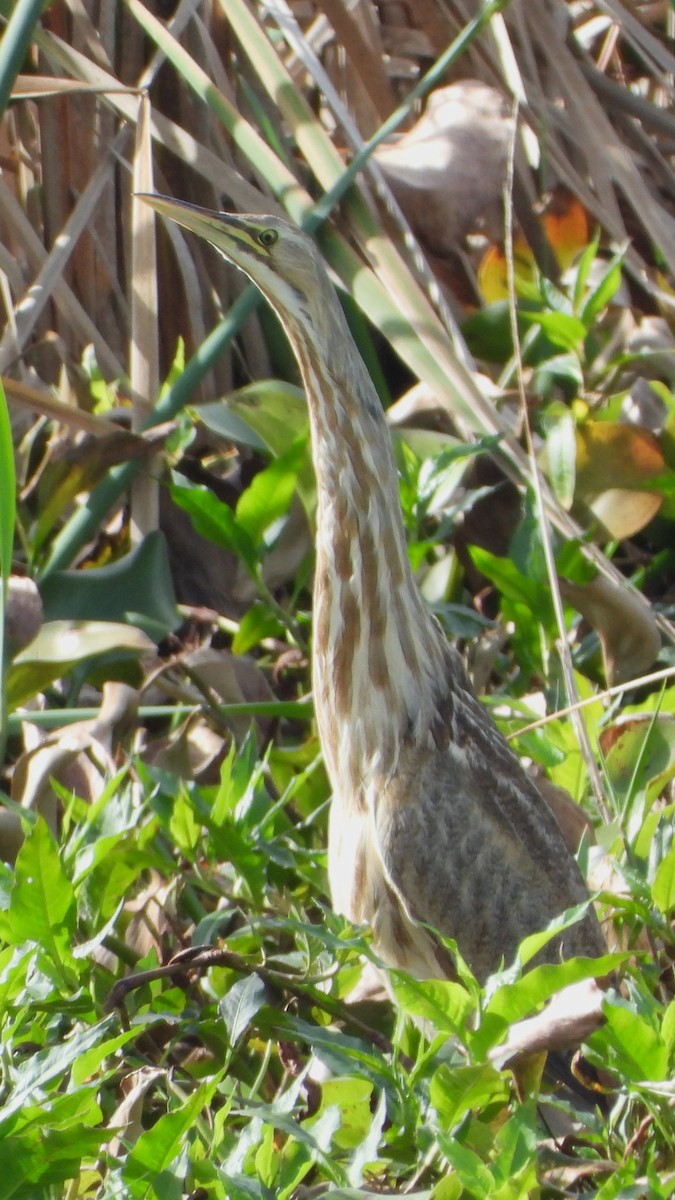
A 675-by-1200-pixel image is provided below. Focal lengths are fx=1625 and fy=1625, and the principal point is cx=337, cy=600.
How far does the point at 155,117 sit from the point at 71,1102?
147cm

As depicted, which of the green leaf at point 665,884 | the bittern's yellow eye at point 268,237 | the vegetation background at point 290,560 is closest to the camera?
the vegetation background at point 290,560

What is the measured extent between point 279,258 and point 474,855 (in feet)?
2.04

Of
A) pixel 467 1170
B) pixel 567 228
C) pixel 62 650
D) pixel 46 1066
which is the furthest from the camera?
pixel 567 228

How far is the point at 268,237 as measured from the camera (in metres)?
1.46

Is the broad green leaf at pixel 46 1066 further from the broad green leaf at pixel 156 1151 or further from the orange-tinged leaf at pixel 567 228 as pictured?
the orange-tinged leaf at pixel 567 228

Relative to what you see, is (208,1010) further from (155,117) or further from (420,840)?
(155,117)

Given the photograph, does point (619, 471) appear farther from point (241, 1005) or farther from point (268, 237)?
point (241, 1005)

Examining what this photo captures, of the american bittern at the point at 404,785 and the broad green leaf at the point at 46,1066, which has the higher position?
the broad green leaf at the point at 46,1066

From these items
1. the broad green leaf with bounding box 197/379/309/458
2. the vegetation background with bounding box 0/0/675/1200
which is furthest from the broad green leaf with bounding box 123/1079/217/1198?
the broad green leaf with bounding box 197/379/309/458

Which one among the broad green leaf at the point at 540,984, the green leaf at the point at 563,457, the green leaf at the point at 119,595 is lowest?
the green leaf at the point at 119,595

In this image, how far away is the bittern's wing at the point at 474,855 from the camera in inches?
63.3

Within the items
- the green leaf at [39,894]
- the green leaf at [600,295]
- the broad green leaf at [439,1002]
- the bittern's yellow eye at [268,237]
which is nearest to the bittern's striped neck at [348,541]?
the bittern's yellow eye at [268,237]

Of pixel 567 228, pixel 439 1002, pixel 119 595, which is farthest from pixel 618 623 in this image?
pixel 439 1002

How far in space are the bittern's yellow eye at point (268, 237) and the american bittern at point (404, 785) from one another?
0.17 m
